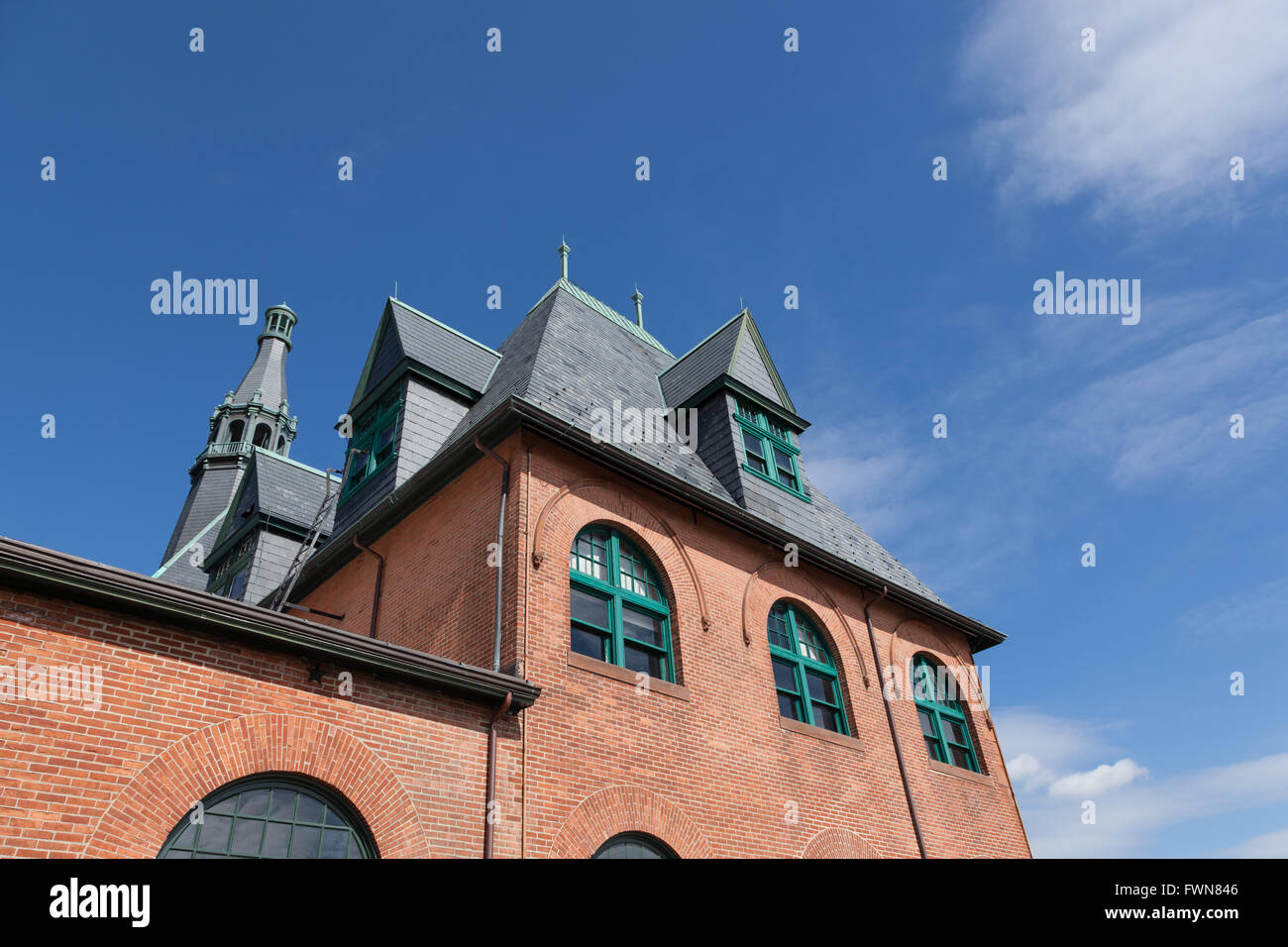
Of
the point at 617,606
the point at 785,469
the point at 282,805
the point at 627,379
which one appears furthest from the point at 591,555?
the point at 785,469

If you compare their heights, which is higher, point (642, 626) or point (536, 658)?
point (642, 626)

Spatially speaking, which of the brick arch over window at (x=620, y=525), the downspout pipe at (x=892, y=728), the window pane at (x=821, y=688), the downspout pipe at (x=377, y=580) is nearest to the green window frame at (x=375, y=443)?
the downspout pipe at (x=377, y=580)

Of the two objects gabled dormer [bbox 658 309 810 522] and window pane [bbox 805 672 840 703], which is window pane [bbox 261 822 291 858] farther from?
gabled dormer [bbox 658 309 810 522]

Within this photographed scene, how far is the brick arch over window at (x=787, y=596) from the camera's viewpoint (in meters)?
13.5

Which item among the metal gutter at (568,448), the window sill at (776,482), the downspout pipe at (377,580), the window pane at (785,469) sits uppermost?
the window pane at (785,469)

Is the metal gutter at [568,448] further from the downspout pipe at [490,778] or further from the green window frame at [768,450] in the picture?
the downspout pipe at [490,778]

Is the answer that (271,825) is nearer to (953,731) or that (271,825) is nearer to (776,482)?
(776,482)

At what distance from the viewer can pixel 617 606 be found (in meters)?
11.8

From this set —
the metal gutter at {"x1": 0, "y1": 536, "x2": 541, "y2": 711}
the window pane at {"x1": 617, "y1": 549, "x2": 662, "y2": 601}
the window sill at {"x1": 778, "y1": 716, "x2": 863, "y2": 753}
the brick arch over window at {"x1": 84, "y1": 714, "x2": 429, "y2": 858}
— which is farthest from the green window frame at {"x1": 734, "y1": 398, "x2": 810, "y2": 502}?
the brick arch over window at {"x1": 84, "y1": 714, "x2": 429, "y2": 858}

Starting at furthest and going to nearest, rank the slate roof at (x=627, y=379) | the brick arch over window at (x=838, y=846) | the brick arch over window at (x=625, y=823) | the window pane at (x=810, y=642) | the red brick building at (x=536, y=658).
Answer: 1. the window pane at (x=810, y=642)
2. the slate roof at (x=627, y=379)
3. the brick arch over window at (x=838, y=846)
4. the brick arch over window at (x=625, y=823)
5. the red brick building at (x=536, y=658)

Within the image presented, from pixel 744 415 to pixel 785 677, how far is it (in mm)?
5476

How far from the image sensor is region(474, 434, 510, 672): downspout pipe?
33.9ft
